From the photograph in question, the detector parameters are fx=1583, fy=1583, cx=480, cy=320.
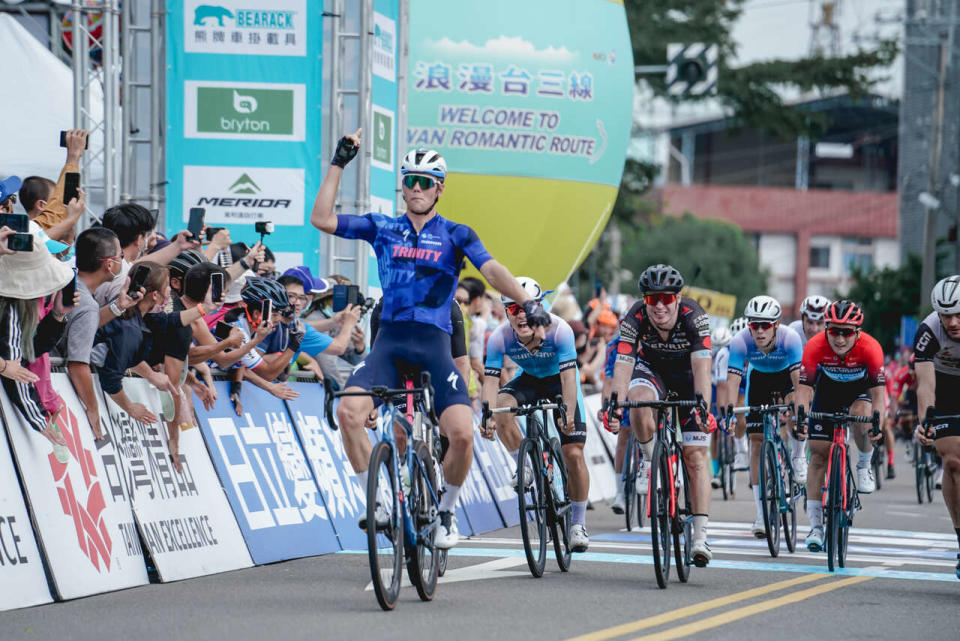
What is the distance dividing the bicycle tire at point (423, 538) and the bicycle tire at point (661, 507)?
1.47 meters

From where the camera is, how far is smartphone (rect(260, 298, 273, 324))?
11133 millimetres

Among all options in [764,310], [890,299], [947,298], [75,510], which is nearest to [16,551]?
[75,510]

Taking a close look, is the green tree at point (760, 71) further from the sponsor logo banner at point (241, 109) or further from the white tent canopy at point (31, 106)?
the sponsor logo banner at point (241, 109)

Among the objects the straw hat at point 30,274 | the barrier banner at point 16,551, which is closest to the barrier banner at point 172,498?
the barrier banner at point 16,551

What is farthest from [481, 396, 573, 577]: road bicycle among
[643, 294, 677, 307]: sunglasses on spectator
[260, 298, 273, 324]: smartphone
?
[260, 298, 273, 324]: smartphone

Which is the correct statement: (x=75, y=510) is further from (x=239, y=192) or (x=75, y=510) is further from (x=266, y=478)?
(x=239, y=192)

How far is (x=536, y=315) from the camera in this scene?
834 centimetres

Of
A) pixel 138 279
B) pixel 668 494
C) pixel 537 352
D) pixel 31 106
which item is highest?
pixel 31 106

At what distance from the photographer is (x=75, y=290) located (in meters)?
9.17

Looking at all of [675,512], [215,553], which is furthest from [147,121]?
[675,512]

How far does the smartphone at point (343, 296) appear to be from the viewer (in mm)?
12562

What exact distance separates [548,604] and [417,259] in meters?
2.15

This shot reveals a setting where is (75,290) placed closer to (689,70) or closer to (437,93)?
(437,93)

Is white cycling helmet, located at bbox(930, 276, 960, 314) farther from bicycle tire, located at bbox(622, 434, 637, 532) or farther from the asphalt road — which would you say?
bicycle tire, located at bbox(622, 434, 637, 532)
